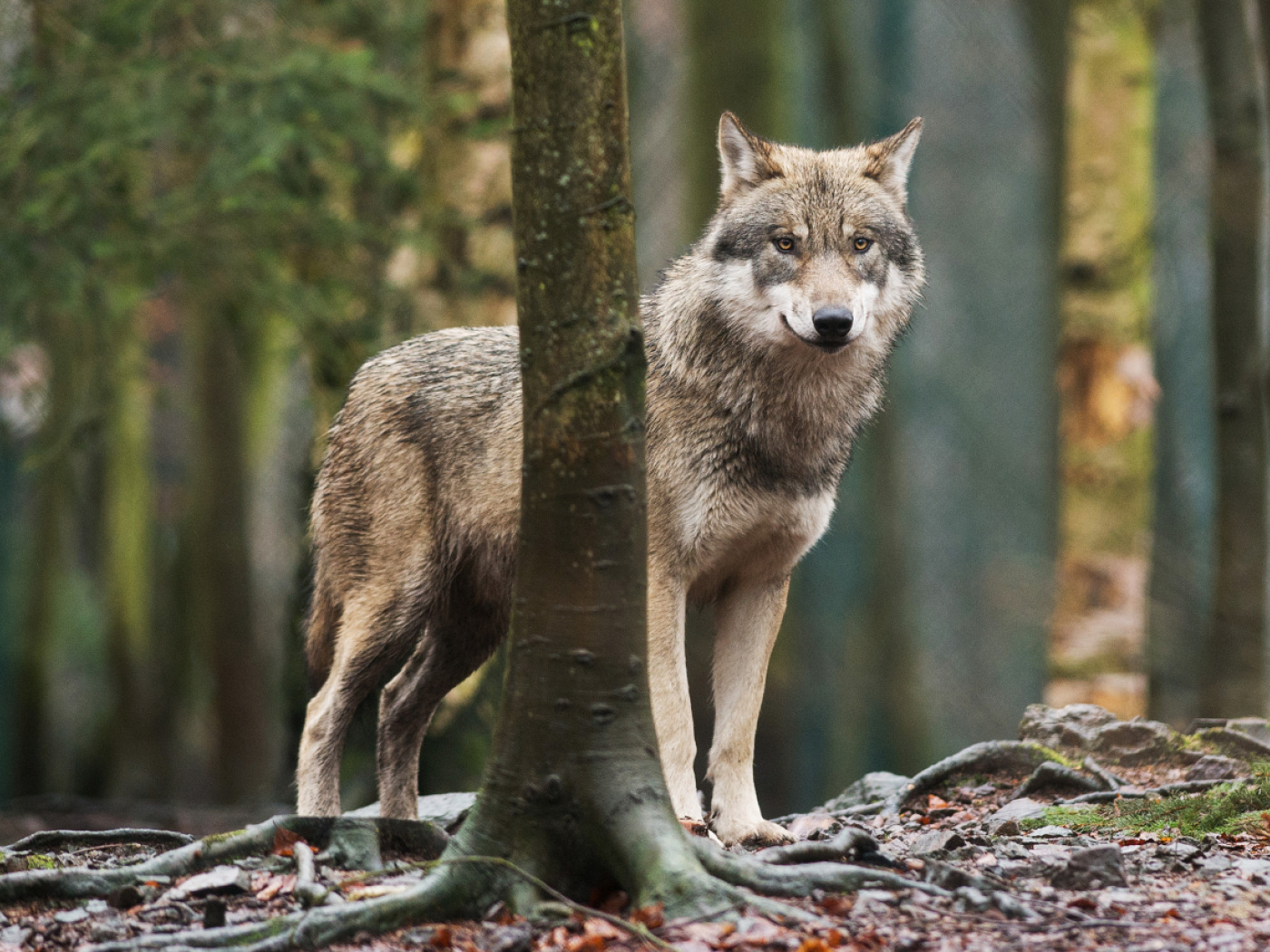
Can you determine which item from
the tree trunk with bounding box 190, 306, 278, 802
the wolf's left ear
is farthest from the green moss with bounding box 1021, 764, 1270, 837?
the tree trunk with bounding box 190, 306, 278, 802

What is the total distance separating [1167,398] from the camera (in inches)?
451

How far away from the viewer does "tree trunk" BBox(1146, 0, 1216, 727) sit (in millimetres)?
6672

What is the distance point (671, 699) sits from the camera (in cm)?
470

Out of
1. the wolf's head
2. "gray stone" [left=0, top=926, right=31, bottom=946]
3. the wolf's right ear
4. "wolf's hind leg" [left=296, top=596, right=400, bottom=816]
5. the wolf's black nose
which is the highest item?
the wolf's right ear

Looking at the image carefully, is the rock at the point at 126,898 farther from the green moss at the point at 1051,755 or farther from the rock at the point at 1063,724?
the rock at the point at 1063,724

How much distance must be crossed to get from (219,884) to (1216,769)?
157 inches

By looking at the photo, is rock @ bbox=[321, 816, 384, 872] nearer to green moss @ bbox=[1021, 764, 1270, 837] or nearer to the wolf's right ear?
green moss @ bbox=[1021, 764, 1270, 837]

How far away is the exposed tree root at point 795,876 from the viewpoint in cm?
345

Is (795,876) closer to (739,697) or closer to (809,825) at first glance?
(739,697)

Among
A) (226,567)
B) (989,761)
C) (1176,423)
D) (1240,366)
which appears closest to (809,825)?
(989,761)

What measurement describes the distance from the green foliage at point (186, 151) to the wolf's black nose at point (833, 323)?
362 centimetres

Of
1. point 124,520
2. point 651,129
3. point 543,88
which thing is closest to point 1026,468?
point 651,129

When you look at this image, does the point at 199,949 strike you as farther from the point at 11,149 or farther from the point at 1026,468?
the point at 1026,468

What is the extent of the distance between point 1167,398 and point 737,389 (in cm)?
781
